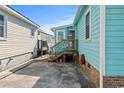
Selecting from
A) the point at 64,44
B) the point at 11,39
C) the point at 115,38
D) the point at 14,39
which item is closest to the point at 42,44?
the point at 64,44

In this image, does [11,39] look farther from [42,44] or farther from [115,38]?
[42,44]

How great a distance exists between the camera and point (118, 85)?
477 centimetres

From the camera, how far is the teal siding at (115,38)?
15.5ft

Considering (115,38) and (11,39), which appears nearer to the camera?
(115,38)

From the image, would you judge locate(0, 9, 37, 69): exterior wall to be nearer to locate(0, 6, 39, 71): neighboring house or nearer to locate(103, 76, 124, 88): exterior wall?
locate(0, 6, 39, 71): neighboring house

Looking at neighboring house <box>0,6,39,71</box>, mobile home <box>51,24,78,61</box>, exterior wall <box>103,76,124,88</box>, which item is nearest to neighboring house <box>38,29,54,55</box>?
mobile home <box>51,24,78,61</box>

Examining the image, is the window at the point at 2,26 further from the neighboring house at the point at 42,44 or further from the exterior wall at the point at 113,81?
the neighboring house at the point at 42,44

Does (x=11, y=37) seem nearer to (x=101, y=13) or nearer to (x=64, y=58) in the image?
(x=64, y=58)

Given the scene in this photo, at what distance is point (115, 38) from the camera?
15.5 ft

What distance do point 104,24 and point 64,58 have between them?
357 inches

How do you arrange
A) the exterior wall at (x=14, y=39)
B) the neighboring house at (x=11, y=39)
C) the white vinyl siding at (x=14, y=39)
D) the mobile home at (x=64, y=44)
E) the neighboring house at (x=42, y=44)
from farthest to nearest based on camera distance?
the neighboring house at (x=42, y=44), the mobile home at (x=64, y=44), the white vinyl siding at (x=14, y=39), the exterior wall at (x=14, y=39), the neighboring house at (x=11, y=39)

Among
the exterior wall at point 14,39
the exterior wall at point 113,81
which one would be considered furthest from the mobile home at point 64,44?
the exterior wall at point 113,81

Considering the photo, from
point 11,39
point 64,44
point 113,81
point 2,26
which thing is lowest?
point 113,81
